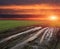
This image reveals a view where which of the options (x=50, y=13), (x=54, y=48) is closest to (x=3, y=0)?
(x=50, y=13)

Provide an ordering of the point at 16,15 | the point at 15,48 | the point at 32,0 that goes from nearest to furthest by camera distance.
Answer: the point at 15,48
the point at 16,15
the point at 32,0

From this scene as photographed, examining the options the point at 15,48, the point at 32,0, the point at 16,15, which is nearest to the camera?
the point at 15,48

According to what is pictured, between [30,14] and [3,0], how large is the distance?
19.6m

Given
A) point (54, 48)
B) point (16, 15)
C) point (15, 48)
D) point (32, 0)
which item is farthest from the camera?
point (32, 0)

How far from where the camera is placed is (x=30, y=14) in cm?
4647

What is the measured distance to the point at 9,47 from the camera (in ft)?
40.3

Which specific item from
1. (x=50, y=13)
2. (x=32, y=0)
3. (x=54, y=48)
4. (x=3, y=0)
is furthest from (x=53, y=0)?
(x=54, y=48)

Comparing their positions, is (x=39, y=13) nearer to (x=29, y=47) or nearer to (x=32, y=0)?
(x=32, y=0)

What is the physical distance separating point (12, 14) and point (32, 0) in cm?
2356

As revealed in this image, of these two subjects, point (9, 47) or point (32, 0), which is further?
point (32, 0)

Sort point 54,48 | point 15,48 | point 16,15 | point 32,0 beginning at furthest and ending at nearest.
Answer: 1. point 32,0
2. point 16,15
3. point 54,48
4. point 15,48

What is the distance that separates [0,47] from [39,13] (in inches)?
1385

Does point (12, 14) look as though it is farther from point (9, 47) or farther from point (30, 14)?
point (9, 47)

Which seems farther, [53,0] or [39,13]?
[53,0]
